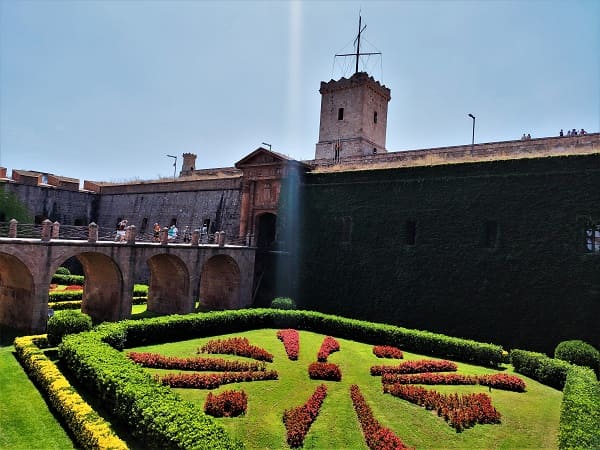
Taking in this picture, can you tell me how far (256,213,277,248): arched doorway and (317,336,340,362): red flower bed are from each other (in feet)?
32.1

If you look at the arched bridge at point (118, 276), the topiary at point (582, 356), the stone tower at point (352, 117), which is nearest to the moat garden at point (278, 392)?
the topiary at point (582, 356)

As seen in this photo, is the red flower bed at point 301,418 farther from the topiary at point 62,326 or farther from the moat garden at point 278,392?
the topiary at point 62,326

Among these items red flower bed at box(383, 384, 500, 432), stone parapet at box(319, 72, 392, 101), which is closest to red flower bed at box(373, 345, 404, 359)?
red flower bed at box(383, 384, 500, 432)

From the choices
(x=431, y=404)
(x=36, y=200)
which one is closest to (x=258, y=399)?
(x=431, y=404)

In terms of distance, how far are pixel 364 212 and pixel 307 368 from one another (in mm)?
10709

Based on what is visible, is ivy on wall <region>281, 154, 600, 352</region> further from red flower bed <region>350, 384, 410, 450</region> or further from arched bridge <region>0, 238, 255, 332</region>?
red flower bed <region>350, 384, 410, 450</region>

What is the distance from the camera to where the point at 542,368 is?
1437cm

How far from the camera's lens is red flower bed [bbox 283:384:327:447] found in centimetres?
937

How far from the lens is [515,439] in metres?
9.89

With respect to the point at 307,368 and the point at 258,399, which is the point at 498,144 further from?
the point at 258,399

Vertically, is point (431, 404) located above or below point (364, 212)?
below

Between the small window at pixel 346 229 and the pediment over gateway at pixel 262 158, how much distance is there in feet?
16.0

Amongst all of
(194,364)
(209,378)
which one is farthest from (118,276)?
(209,378)

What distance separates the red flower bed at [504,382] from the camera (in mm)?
13234
